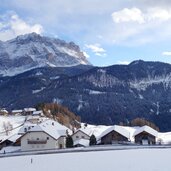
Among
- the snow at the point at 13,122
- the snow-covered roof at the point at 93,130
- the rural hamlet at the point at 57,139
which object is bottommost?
the rural hamlet at the point at 57,139

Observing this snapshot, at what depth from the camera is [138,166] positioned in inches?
1435

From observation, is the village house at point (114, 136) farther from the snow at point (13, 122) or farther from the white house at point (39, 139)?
the snow at point (13, 122)

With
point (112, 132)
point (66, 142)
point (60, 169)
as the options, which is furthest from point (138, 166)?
point (112, 132)

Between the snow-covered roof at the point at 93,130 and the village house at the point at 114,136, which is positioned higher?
the snow-covered roof at the point at 93,130

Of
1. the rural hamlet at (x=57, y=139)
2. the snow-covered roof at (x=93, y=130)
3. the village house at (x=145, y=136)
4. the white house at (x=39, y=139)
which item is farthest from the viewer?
the snow-covered roof at (x=93, y=130)

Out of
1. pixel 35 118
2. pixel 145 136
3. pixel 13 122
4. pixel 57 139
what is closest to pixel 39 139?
pixel 57 139

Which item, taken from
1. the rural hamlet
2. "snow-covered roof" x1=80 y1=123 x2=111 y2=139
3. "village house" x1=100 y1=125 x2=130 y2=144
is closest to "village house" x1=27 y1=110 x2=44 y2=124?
"snow-covered roof" x1=80 y1=123 x2=111 y2=139

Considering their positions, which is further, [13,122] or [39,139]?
[13,122]

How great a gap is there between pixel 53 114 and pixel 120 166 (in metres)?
126

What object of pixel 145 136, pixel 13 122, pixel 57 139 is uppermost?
pixel 13 122

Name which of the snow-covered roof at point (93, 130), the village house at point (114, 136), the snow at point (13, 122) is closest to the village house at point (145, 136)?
the village house at point (114, 136)

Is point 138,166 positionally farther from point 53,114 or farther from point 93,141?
point 53,114

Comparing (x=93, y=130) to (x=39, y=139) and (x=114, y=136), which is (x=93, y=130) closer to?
(x=114, y=136)

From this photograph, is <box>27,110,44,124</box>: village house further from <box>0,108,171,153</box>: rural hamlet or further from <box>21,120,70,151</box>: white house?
<box>21,120,70,151</box>: white house
